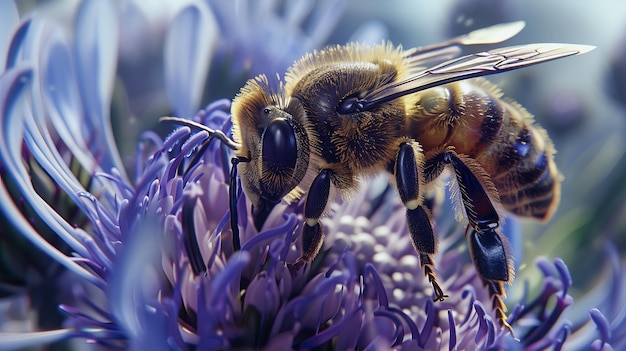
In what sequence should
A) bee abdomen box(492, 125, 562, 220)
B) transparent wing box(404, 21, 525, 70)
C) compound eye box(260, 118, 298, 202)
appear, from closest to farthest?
compound eye box(260, 118, 298, 202)
bee abdomen box(492, 125, 562, 220)
transparent wing box(404, 21, 525, 70)

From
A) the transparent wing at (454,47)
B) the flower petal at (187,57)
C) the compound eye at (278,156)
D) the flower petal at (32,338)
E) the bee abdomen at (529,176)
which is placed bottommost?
the flower petal at (32,338)

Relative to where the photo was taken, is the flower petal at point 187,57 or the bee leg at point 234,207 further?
the flower petal at point 187,57

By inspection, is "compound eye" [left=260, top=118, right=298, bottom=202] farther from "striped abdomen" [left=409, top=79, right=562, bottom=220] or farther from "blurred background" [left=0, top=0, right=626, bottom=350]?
"blurred background" [left=0, top=0, right=626, bottom=350]

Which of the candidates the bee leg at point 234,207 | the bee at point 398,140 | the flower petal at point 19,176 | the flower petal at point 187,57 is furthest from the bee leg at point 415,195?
the flower petal at point 187,57

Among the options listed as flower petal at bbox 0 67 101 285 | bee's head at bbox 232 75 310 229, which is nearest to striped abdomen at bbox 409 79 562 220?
bee's head at bbox 232 75 310 229

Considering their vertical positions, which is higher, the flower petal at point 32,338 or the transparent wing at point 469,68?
the transparent wing at point 469,68

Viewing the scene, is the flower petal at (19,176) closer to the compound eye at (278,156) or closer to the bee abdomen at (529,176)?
the compound eye at (278,156)

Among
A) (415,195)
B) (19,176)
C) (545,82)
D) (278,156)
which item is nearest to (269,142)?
(278,156)
